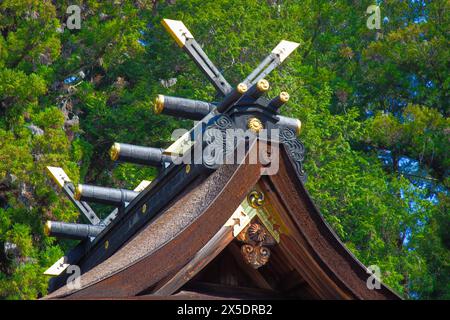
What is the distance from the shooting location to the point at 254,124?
618cm

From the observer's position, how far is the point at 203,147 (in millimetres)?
6484

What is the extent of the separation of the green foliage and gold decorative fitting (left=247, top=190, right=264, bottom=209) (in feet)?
28.8

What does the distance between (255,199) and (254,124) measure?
590 millimetres

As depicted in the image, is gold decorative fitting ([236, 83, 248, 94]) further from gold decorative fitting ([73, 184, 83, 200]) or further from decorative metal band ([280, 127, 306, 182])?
gold decorative fitting ([73, 184, 83, 200])

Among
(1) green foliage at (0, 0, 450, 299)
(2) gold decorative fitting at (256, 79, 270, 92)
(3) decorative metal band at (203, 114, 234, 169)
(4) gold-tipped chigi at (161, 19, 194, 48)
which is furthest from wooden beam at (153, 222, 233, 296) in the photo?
(1) green foliage at (0, 0, 450, 299)

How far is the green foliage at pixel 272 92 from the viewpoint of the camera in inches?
696

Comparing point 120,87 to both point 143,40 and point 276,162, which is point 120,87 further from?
point 276,162

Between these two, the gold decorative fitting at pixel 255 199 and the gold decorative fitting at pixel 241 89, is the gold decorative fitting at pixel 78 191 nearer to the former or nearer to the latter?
the gold decorative fitting at pixel 241 89

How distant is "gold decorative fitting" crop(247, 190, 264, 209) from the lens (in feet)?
18.8

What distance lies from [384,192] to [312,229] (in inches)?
534

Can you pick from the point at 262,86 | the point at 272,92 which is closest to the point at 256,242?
the point at 262,86

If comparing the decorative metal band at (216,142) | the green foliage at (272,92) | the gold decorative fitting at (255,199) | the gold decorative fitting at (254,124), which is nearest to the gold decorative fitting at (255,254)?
the gold decorative fitting at (255,199)

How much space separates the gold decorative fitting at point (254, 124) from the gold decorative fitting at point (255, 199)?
490 millimetres
